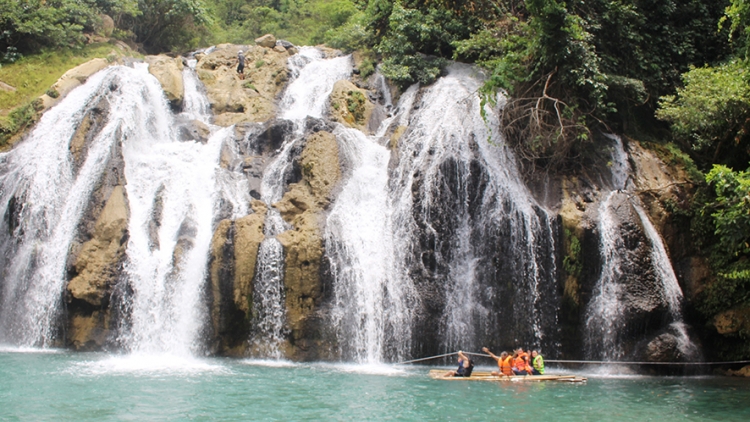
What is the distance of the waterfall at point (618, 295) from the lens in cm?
1499

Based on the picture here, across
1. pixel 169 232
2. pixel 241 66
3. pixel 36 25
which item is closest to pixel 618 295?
pixel 169 232

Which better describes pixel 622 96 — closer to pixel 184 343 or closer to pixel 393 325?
pixel 393 325

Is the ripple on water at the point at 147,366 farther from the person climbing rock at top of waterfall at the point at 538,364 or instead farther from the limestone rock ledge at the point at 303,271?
the person climbing rock at top of waterfall at the point at 538,364

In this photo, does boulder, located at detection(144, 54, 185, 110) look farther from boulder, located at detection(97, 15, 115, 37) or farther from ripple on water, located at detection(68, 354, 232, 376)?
ripple on water, located at detection(68, 354, 232, 376)

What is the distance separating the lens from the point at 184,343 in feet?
51.2

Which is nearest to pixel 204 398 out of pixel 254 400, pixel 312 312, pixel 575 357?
pixel 254 400

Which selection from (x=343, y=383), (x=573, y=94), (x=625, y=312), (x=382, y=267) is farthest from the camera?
(x=573, y=94)

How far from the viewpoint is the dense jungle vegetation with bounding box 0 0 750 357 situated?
50.5 ft

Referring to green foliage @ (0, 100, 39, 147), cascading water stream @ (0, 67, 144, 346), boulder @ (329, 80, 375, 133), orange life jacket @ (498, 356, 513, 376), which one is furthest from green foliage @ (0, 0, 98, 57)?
orange life jacket @ (498, 356, 513, 376)

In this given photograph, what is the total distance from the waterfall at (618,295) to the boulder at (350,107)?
32.5 feet

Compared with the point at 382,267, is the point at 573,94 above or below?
above

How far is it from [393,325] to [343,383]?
378 cm

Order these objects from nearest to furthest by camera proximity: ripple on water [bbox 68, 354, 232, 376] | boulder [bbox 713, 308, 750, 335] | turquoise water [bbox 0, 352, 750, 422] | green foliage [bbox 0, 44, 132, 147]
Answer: turquoise water [bbox 0, 352, 750, 422] → ripple on water [bbox 68, 354, 232, 376] → boulder [bbox 713, 308, 750, 335] → green foliage [bbox 0, 44, 132, 147]

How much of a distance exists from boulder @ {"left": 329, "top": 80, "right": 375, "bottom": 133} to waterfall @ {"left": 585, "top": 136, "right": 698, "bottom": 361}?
32.5ft
